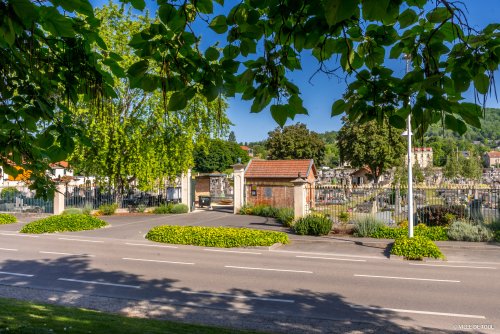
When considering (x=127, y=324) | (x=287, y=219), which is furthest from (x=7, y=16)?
(x=287, y=219)

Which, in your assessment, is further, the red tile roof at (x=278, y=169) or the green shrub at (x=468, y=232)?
the red tile roof at (x=278, y=169)

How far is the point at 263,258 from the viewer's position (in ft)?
46.5

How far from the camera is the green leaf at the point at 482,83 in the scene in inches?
107

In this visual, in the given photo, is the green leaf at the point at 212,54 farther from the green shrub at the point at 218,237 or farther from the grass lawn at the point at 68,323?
the green shrub at the point at 218,237

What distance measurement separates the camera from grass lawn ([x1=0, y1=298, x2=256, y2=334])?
203 inches

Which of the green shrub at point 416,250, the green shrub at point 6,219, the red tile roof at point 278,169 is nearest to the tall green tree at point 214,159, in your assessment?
the red tile roof at point 278,169

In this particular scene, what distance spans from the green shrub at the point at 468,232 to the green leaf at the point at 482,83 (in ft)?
53.6

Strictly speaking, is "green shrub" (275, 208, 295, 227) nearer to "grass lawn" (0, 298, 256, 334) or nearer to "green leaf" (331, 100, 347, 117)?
"grass lawn" (0, 298, 256, 334)

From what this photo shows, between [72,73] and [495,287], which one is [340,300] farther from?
[72,73]

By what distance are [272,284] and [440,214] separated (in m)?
12.7

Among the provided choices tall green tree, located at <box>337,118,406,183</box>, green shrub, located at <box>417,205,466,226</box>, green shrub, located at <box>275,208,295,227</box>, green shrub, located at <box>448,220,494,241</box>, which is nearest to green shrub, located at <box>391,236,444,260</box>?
green shrub, located at <box>448,220,494,241</box>

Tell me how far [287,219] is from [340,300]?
43.0ft

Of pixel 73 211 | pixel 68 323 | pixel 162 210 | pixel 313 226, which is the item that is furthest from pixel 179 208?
pixel 68 323

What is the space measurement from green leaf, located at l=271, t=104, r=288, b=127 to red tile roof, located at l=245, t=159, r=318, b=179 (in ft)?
88.6
